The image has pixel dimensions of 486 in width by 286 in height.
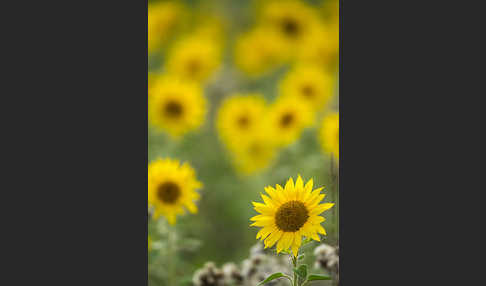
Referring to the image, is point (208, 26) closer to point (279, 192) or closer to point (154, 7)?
point (154, 7)

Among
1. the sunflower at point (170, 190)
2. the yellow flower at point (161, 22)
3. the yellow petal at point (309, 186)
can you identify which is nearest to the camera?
the yellow petal at point (309, 186)

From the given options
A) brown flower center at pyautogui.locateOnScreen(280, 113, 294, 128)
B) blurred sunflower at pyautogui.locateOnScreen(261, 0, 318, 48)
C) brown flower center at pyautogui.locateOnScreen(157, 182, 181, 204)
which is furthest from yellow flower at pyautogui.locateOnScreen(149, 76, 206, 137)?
brown flower center at pyautogui.locateOnScreen(157, 182, 181, 204)

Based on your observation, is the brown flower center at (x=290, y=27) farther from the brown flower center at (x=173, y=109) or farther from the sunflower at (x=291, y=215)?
the sunflower at (x=291, y=215)

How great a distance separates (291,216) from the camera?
86.9 inches

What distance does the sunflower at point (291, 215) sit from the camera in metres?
2.19

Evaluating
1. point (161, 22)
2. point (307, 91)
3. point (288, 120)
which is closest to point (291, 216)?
point (288, 120)

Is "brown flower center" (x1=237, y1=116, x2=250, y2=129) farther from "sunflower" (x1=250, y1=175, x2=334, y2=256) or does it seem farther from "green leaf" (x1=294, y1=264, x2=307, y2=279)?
"green leaf" (x1=294, y1=264, x2=307, y2=279)

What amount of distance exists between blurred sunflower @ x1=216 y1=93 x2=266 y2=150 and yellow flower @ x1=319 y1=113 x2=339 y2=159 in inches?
18.3

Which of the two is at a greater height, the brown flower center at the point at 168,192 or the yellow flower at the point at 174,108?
the yellow flower at the point at 174,108

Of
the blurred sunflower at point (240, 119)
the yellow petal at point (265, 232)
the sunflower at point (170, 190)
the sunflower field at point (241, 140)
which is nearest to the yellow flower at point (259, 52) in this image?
the sunflower field at point (241, 140)

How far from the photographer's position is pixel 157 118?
11.8 feet

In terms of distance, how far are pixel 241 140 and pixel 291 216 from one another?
1.55 meters

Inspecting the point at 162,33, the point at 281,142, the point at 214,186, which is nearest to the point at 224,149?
the point at 214,186

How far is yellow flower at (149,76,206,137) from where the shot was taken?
142 inches
